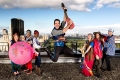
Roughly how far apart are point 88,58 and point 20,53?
7.48 feet

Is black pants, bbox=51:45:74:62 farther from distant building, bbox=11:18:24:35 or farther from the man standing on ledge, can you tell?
distant building, bbox=11:18:24:35

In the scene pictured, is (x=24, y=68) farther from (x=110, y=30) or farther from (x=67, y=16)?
(x=110, y=30)

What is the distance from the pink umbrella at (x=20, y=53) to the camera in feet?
22.1

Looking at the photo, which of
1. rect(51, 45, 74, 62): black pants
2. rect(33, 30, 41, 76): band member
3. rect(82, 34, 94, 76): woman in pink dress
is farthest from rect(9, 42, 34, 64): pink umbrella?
rect(82, 34, 94, 76): woman in pink dress

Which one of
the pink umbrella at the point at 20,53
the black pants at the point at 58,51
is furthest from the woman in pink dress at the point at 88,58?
the pink umbrella at the point at 20,53

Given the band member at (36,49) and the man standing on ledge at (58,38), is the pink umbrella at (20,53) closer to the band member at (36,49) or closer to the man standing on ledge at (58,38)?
the band member at (36,49)

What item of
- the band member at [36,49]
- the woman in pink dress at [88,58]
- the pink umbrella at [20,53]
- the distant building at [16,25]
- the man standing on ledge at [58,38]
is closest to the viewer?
the pink umbrella at [20,53]

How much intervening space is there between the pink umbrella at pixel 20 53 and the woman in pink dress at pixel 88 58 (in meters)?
1.87

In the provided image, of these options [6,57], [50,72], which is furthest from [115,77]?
[6,57]

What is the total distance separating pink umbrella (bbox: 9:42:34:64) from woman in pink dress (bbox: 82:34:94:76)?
1.87 metres

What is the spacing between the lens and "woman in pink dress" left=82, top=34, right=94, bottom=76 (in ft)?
23.5

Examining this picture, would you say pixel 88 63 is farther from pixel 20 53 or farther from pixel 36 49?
pixel 20 53

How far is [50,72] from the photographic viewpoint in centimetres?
791

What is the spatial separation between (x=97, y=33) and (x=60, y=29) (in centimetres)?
136
